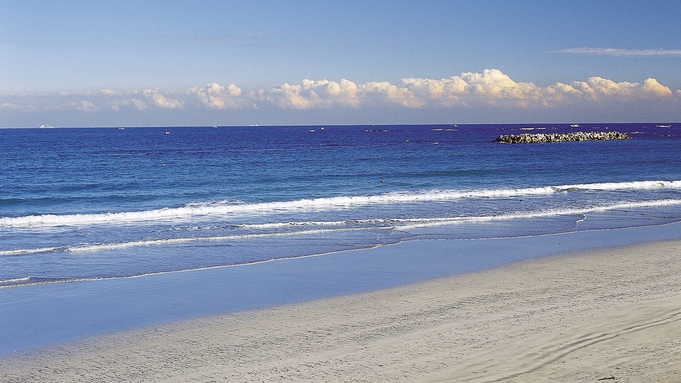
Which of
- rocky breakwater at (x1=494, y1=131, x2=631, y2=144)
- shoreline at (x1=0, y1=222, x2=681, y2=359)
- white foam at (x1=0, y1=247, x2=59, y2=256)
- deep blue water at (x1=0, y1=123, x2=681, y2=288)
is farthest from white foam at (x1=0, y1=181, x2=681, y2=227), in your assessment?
rocky breakwater at (x1=494, y1=131, x2=631, y2=144)

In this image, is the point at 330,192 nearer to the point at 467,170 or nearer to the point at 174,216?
the point at 174,216

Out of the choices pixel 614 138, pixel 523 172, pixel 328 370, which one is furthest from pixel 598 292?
pixel 614 138

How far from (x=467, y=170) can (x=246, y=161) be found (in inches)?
793

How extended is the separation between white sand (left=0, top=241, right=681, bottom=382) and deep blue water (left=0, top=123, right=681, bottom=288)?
5.24 meters

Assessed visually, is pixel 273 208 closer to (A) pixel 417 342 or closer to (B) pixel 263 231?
(B) pixel 263 231

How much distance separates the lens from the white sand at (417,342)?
7.76 meters

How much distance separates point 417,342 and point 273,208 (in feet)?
60.7

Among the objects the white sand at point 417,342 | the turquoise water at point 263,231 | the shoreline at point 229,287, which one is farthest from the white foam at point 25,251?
the white sand at point 417,342

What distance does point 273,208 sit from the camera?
2688 cm

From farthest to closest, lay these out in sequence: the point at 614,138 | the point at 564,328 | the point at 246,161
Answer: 1. the point at 614,138
2. the point at 246,161
3. the point at 564,328

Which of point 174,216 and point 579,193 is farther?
point 579,193

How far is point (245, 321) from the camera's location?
1019 centimetres

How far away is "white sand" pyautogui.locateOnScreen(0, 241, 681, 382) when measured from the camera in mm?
7762

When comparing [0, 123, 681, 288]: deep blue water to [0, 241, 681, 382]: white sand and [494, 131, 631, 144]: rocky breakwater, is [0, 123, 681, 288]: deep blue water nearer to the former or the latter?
[0, 241, 681, 382]: white sand
